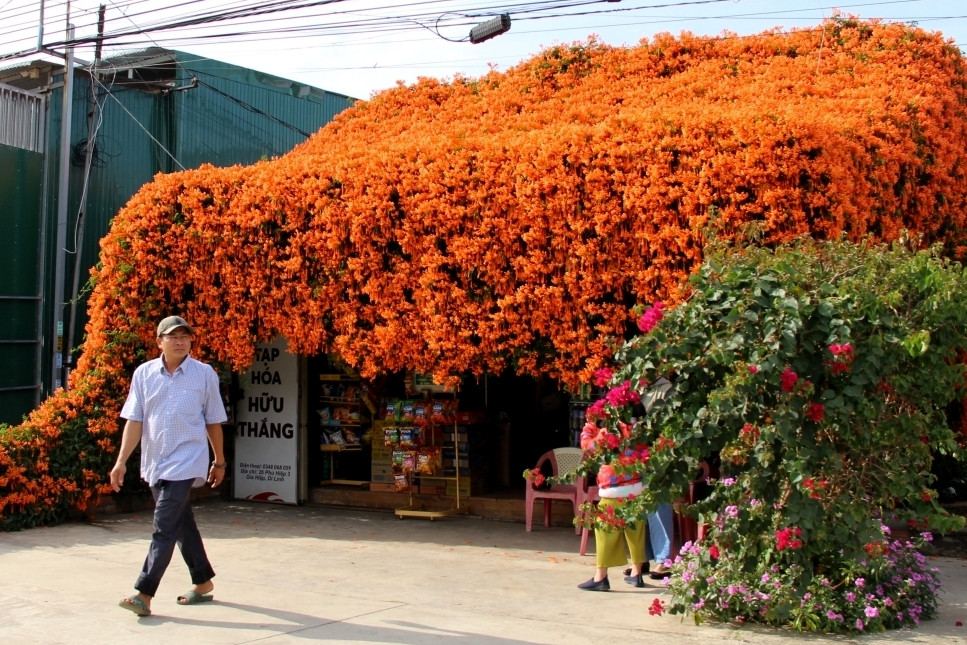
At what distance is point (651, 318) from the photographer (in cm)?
606

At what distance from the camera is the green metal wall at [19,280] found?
14.3 m

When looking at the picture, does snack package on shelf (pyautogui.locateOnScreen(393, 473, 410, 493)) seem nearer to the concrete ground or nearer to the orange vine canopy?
the concrete ground

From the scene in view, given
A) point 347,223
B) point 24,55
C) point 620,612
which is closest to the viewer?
point 620,612

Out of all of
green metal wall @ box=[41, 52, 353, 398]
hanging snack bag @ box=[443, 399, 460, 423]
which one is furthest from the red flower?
green metal wall @ box=[41, 52, 353, 398]

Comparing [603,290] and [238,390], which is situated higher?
[603,290]

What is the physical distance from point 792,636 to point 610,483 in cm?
185

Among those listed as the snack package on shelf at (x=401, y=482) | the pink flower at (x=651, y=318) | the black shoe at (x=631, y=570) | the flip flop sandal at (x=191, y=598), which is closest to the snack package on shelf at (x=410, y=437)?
the snack package on shelf at (x=401, y=482)

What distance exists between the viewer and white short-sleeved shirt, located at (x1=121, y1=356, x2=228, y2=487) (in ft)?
21.0

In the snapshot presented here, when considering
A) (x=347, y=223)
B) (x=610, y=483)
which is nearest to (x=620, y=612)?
(x=610, y=483)

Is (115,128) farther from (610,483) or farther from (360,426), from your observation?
(610,483)

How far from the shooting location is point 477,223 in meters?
9.03

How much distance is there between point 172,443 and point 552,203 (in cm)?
376

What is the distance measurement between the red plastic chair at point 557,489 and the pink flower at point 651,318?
3711 mm

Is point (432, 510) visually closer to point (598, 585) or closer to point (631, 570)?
point (631, 570)
